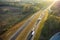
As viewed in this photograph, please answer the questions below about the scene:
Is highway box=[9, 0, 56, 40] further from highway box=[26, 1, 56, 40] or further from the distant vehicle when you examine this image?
the distant vehicle

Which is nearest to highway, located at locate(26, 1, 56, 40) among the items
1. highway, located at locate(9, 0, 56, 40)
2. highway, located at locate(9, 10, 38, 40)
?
highway, located at locate(9, 0, 56, 40)

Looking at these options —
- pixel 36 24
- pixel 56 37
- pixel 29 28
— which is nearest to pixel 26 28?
pixel 29 28

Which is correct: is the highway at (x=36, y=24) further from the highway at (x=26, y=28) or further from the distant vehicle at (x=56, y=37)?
the distant vehicle at (x=56, y=37)

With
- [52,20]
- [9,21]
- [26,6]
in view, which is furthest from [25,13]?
[52,20]

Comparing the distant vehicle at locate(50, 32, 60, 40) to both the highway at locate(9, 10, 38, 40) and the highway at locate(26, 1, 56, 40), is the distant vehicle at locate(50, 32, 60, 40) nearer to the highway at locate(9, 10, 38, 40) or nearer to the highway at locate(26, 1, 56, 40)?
the highway at locate(26, 1, 56, 40)

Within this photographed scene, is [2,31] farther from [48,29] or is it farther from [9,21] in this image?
[48,29]

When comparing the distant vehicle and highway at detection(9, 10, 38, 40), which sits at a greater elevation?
highway at detection(9, 10, 38, 40)

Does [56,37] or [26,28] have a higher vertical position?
[26,28]

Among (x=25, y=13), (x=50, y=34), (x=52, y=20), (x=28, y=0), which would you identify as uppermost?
(x=28, y=0)

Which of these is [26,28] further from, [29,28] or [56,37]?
[56,37]

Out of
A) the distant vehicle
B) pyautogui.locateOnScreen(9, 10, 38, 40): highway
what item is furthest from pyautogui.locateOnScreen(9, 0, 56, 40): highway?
the distant vehicle

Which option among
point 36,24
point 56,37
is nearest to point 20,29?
point 36,24
